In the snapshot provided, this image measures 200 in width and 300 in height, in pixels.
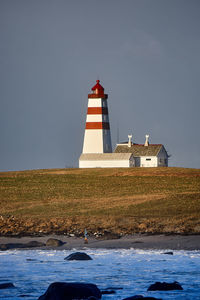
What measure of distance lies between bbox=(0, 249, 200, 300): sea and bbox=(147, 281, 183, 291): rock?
A: 23 cm

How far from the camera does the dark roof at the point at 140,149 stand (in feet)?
259

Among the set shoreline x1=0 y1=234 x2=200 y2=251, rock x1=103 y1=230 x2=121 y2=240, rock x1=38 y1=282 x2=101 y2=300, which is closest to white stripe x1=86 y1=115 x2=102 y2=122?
rock x1=103 y1=230 x2=121 y2=240

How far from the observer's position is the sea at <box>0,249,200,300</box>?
24.6 meters

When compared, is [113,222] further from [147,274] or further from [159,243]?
[147,274]

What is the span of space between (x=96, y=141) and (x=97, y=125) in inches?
76.8

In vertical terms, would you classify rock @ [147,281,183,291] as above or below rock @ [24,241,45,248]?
below

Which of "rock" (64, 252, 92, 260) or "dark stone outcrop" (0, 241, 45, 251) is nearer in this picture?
"rock" (64, 252, 92, 260)

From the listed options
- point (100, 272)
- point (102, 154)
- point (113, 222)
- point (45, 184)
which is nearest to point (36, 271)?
point (100, 272)

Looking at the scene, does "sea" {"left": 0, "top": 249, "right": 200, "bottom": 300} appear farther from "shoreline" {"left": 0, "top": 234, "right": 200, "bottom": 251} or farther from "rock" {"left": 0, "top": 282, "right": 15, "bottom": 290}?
"shoreline" {"left": 0, "top": 234, "right": 200, "bottom": 251}

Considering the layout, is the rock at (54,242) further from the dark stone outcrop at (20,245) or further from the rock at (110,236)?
the rock at (110,236)

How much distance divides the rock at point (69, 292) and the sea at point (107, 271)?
2.85 feet

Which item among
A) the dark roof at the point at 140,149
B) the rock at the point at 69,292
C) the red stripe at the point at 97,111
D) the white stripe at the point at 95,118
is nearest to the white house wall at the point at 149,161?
the dark roof at the point at 140,149

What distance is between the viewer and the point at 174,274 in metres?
27.5

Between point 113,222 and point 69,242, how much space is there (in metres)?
4.98
